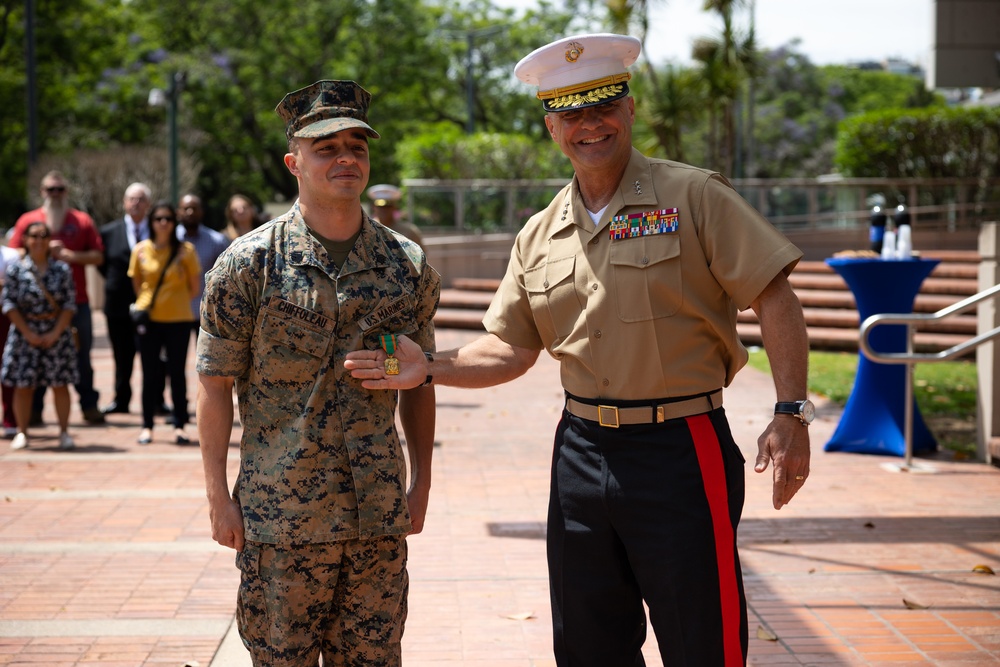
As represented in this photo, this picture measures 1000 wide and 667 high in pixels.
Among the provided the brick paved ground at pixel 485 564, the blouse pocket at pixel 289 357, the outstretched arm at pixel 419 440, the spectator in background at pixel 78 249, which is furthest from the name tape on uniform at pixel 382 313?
the spectator in background at pixel 78 249

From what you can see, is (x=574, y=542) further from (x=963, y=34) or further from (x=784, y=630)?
(x=963, y=34)

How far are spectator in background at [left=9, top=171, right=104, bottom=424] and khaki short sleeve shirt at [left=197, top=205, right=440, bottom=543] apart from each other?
7.47 m

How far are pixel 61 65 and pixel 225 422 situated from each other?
1470 inches

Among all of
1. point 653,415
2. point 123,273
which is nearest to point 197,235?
point 123,273

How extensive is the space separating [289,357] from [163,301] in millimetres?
6712

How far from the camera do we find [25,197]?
1506 inches

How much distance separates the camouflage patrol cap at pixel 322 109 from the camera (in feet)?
10.2

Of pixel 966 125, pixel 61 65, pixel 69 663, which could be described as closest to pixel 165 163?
pixel 61 65

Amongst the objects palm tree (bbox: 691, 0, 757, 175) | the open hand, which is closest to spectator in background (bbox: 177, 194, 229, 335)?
the open hand

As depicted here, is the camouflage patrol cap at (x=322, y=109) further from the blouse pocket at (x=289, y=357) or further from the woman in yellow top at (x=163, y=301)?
the woman in yellow top at (x=163, y=301)

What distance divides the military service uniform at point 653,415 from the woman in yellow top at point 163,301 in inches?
262

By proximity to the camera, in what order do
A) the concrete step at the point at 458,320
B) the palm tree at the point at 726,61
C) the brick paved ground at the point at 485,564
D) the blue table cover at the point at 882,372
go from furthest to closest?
the palm tree at the point at 726,61
the concrete step at the point at 458,320
the blue table cover at the point at 882,372
the brick paved ground at the point at 485,564

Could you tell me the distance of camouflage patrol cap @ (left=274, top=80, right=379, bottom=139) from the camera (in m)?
3.12

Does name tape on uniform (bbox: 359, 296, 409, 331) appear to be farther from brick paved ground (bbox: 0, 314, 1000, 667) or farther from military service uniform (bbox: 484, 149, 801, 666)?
brick paved ground (bbox: 0, 314, 1000, 667)
